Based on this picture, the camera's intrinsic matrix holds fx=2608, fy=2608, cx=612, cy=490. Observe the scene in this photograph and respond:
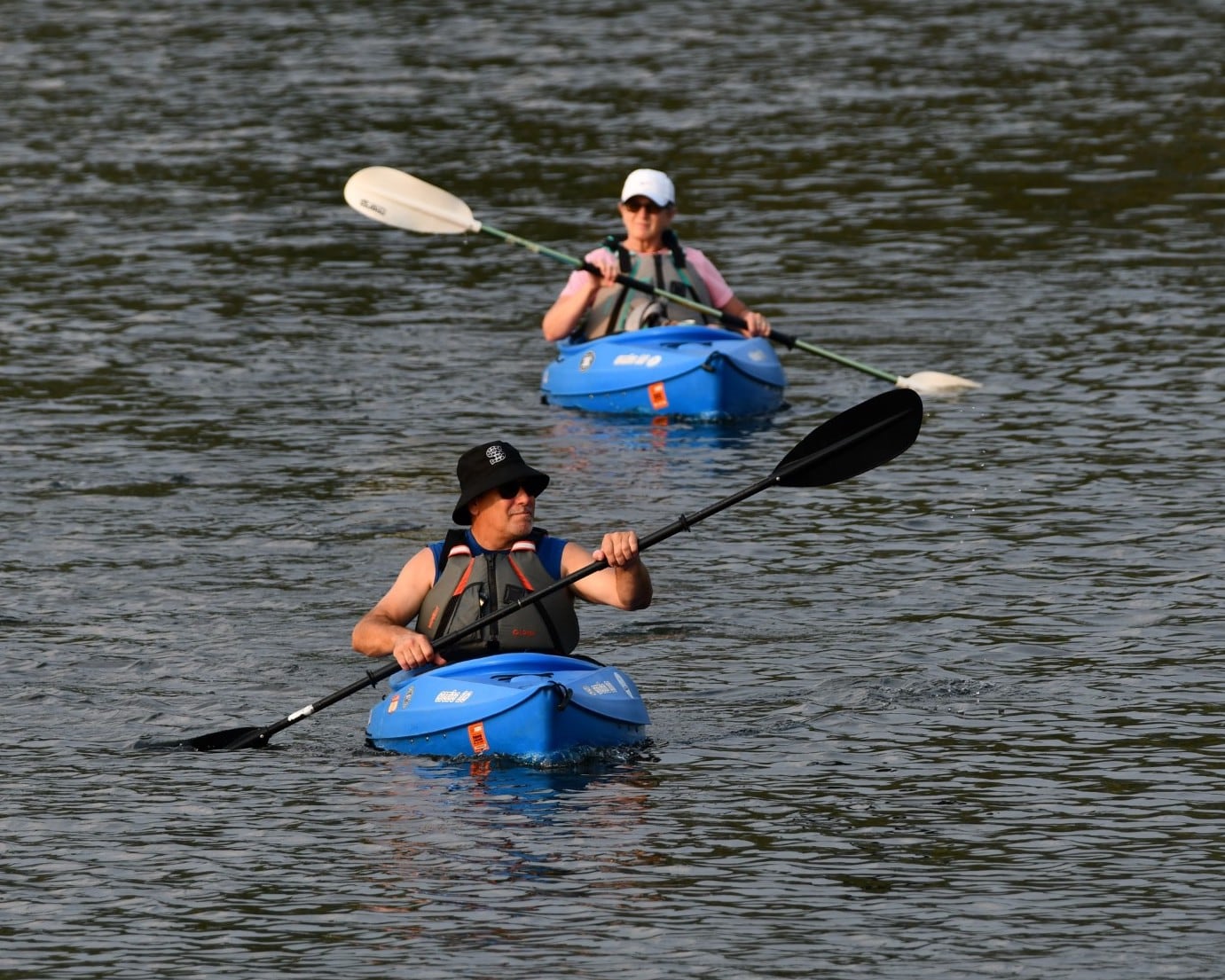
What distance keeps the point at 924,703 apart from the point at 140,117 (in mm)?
21696

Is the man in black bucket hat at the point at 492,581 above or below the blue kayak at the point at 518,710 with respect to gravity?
above

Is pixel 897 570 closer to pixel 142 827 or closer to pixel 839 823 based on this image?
pixel 839 823

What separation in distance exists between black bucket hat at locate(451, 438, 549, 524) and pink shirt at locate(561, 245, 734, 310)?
696cm

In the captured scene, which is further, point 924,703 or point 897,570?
point 897,570

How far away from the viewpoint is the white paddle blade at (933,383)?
56.5 ft

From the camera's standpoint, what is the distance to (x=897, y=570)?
13.0 m

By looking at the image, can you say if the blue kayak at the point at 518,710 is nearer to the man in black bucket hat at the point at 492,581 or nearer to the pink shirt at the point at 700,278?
the man in black bucket hat at the point at 492,581

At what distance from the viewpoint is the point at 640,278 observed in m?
16.9

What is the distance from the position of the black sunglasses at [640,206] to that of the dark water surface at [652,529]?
1443mm

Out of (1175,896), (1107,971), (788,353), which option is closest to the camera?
(1107,971)

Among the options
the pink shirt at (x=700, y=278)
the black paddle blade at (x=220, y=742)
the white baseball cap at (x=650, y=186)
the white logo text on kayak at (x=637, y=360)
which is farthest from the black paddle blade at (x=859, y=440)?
the white logo text on kayak at (x=637, y=360)

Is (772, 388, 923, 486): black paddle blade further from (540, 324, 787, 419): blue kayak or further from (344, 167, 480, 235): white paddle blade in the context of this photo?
(344, 167, 480, 235): white paddle blade

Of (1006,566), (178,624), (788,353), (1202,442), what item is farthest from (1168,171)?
(178,624)

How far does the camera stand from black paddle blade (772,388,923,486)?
10773 millimetres
